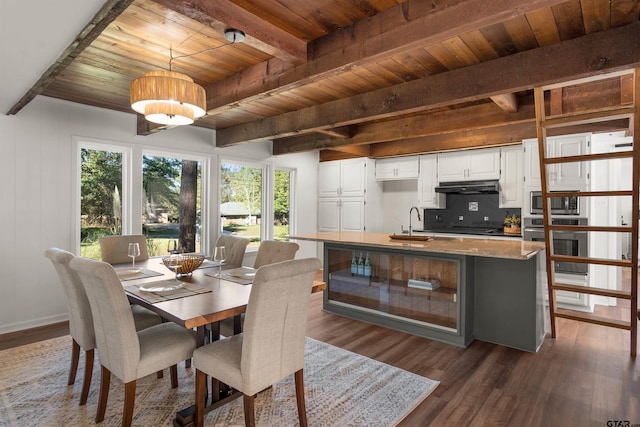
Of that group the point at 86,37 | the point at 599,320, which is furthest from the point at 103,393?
the point at 599,320

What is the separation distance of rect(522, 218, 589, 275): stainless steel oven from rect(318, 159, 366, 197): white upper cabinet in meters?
2.59

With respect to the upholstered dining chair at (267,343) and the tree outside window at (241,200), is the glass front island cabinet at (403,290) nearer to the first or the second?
the upholstered dining chair at (267,343)

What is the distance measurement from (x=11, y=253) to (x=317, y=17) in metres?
3.69

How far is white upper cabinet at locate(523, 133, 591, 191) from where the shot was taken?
390 centimetres

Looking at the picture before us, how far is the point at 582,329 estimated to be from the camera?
3.51 metres

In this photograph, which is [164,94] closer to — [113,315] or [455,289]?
[113,315]

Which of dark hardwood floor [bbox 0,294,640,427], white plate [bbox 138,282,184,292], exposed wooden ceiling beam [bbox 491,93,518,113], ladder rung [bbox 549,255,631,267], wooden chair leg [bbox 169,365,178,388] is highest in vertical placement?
exposed wooden ceiling beam [bbox 491,93,518,113]

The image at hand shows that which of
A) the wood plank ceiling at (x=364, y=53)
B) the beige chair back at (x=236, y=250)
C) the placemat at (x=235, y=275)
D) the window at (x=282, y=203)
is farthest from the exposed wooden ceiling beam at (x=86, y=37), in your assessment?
the window at (x=282, y=203)

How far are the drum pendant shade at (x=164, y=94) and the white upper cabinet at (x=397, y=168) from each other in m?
3.87

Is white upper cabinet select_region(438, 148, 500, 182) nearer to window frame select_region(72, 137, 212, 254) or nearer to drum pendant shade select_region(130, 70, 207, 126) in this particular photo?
window frame select_region(72, 137, 212, 254)

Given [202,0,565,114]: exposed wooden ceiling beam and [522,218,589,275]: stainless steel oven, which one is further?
[522,218,589,275]: stainless steel oven

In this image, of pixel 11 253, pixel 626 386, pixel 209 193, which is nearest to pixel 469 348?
pixel 626 386

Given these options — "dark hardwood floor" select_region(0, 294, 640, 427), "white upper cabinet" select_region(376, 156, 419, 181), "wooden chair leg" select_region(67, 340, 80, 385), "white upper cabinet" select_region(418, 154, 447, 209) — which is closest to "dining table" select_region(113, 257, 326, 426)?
"wooden chair leg" select_region(67, 340, 80, 385)

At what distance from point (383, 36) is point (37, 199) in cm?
374
